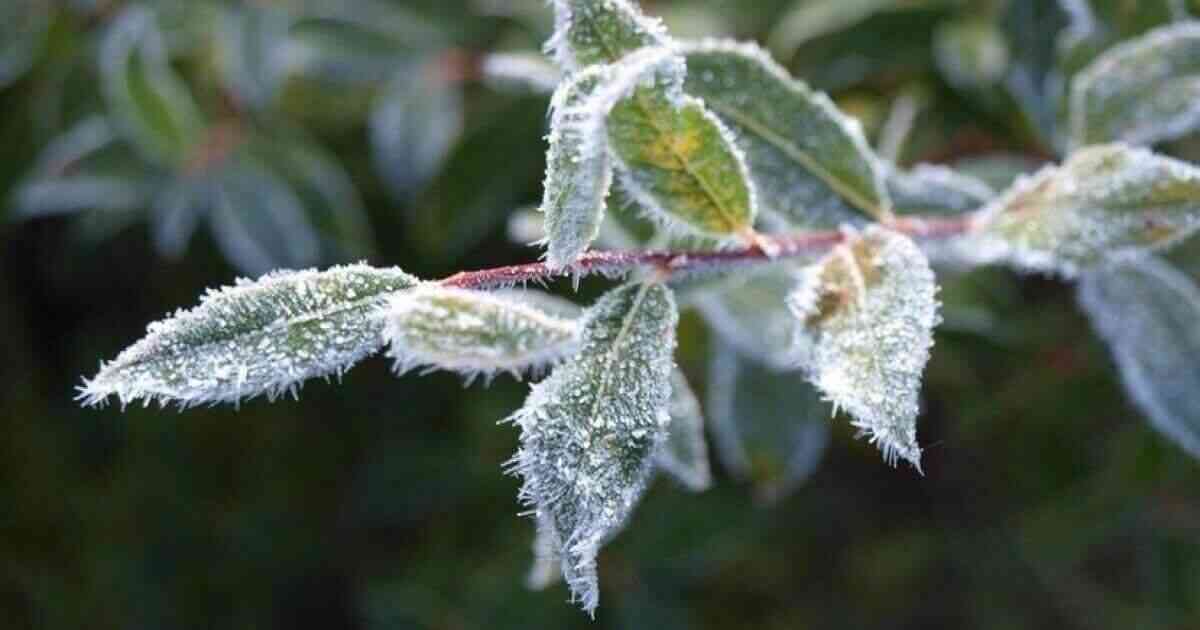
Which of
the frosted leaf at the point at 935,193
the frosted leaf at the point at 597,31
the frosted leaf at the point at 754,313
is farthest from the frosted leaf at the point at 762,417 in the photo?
the frosted leaf at the point at 597,31

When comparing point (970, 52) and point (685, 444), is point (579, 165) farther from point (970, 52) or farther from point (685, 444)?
point (970, 52)

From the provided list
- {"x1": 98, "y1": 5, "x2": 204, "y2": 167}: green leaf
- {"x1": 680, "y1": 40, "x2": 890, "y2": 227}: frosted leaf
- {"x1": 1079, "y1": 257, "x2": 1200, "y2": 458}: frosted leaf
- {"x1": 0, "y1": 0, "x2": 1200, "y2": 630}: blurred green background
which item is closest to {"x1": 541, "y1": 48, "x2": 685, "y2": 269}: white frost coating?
{"x1": 680, "y1": 40, "x2": 890, "y2": 227}: frosted leaf

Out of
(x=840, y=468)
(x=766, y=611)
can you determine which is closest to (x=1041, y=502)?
(x=840, y=468)

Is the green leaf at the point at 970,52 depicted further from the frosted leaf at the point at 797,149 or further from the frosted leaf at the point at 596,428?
the frosted leaf at the point at 596,428

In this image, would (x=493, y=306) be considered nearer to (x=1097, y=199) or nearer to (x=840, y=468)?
(x=1097, y=199)

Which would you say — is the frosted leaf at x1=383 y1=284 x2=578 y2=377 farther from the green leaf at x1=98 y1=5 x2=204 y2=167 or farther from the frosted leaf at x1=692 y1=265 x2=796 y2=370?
the green leaf at x1=98 y1=5 x2=204 y2=167

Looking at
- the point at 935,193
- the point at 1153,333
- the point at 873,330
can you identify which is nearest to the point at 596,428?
the point at 873,330
